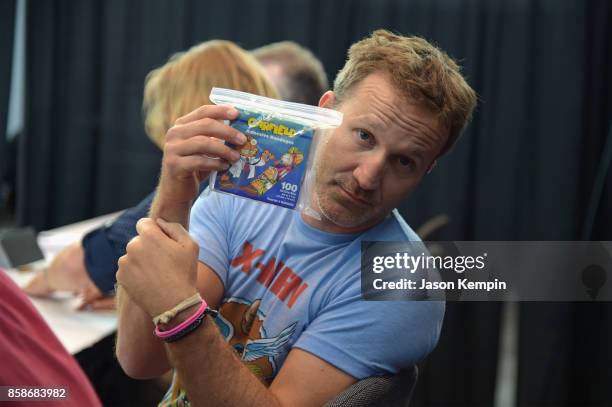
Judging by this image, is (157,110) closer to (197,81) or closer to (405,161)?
(197,81)

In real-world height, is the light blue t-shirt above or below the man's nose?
below

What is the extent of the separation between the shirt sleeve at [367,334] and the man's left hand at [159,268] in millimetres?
181

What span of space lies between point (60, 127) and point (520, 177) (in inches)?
68.7

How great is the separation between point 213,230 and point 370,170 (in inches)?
9.7

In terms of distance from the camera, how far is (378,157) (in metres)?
0.76

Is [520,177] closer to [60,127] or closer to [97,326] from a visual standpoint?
[97,326]

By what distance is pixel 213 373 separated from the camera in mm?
761

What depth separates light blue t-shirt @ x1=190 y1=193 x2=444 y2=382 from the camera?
0.82 meters

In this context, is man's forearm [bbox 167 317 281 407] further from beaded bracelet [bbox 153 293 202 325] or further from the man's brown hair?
the man's brown hair

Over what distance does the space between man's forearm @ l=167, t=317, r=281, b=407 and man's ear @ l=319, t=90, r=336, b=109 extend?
285 millimetres

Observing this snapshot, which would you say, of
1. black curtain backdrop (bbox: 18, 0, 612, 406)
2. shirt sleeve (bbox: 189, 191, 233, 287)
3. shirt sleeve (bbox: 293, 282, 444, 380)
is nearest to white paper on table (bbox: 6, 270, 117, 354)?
black curtain backdrop (bbox: 18, 0, 612, 406)

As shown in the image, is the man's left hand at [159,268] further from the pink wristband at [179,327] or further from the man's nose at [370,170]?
the man's nose at [370,170]

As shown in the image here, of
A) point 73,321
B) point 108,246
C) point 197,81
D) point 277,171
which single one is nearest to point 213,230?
point 277,171

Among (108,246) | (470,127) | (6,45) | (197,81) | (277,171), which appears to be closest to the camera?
(277,171)
